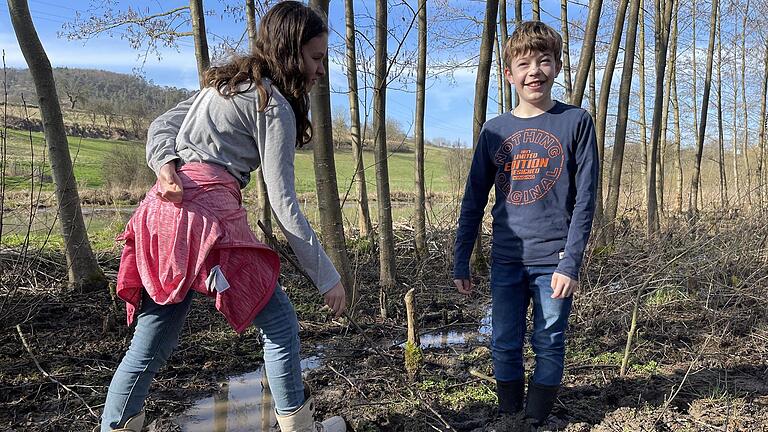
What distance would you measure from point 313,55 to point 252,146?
0.42 meters

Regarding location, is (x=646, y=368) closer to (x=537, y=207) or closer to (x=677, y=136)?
(x=537, y=207)

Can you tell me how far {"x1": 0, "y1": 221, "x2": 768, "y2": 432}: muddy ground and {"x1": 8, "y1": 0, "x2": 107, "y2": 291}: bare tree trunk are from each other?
1.81 ft

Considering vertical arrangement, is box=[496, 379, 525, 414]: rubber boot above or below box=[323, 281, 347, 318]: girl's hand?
below

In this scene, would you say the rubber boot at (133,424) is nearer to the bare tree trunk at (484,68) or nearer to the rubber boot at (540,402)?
the rubber boot at (540,402)

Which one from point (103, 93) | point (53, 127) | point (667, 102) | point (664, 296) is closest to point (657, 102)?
point (664, 296)

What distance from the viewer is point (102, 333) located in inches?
157

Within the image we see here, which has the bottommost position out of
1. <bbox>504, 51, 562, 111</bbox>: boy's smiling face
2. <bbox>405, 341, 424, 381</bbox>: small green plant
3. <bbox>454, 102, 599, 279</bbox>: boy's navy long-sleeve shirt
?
<bbox>405, 341, 424, 381</bbox>: small green plant

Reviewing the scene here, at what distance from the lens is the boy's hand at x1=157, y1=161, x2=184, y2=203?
1985 mm

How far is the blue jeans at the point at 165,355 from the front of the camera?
213 centimetres

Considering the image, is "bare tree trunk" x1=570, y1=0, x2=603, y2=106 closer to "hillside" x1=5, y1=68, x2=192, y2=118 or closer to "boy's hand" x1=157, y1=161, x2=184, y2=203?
"hillside" x1=5, y1=68, x2=192, y2=118

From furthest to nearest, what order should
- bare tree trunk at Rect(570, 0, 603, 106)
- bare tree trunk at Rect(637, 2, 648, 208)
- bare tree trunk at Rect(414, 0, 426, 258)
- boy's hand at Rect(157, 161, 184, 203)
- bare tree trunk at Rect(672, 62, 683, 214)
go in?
bare tree trunk at Rect(672, 62, 683, 214) → bare tree trunk at Rect(637, 2, 648, 208) → bare tree trunk at Rect(414, 0, 426, 258) → bare tree trunk at Rect(570, 0, 603, 106) → boy's hand at Rect(157, 161, 184, 203)

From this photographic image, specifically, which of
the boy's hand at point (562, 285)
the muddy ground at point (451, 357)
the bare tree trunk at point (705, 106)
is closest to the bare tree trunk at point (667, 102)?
the bare tree trunk at point (705, 106)

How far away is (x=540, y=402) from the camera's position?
2.61 meters

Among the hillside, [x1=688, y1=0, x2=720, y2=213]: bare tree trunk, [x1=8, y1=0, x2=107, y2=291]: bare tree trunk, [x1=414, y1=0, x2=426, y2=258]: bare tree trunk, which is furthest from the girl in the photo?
[x1=688, y1=0, x2=720, y2=213]: bare tree trunk
